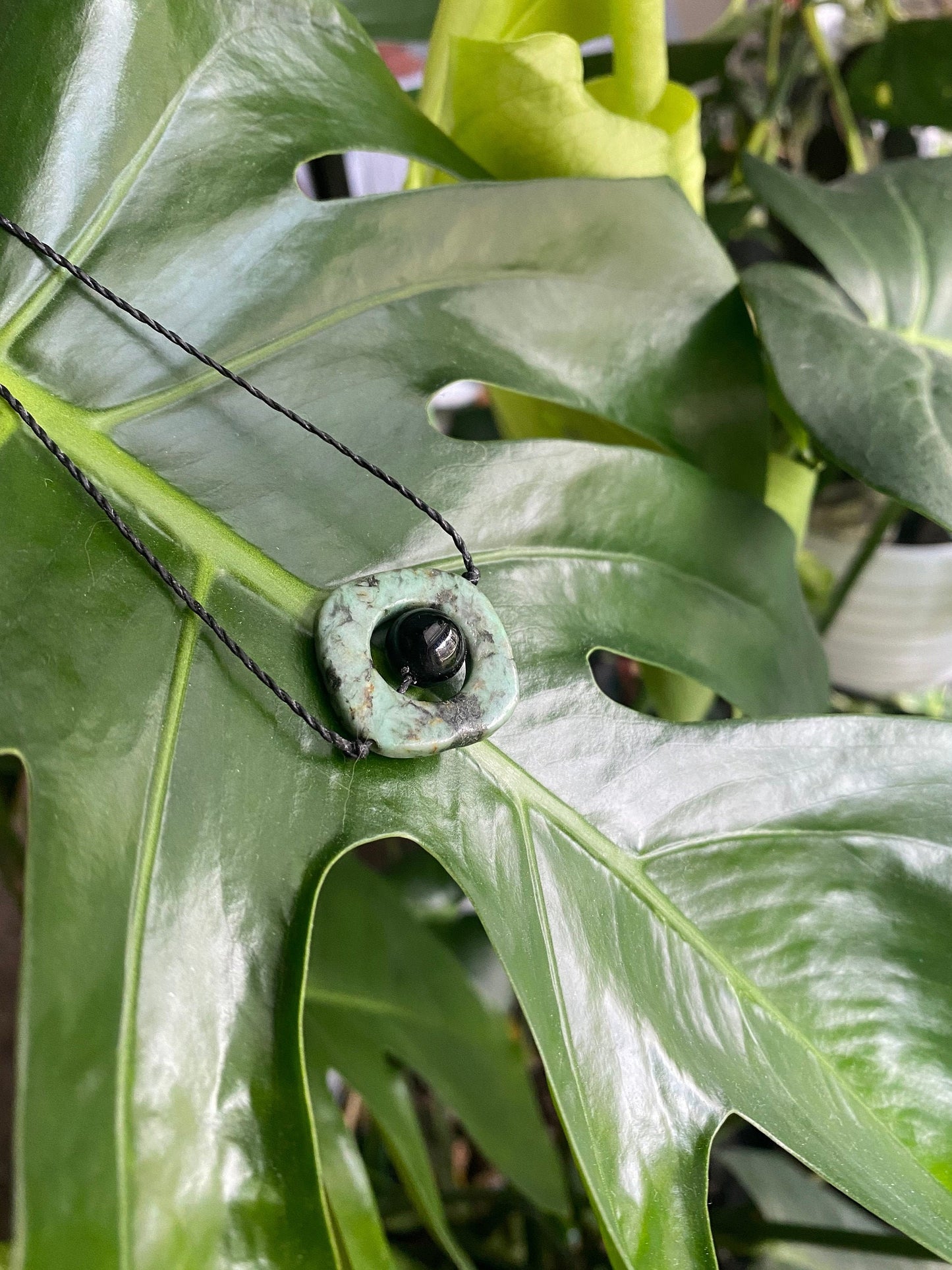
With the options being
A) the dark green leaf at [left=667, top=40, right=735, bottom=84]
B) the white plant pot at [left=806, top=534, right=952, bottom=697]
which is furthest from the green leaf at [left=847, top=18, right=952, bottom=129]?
the white plant pot at [left=806, top=534, right=952, bottom=697]

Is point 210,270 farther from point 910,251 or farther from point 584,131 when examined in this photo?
point 910,251

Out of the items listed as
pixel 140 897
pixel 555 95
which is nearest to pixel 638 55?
pixel 555 95

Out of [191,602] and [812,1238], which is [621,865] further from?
[812,1238]

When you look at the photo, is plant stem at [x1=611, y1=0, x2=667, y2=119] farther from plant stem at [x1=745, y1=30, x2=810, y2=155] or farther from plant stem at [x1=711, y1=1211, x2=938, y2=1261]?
plant stem at [x1=711, y1=1211, x2=938, y2=1261]

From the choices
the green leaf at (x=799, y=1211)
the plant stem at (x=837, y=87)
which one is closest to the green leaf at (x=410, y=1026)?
the green leaf at (x=799, y=1211)

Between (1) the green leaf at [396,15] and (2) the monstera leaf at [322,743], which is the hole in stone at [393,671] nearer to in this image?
(2) the monstera leaf at [322,743]

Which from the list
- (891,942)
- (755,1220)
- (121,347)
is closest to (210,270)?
(121,347)
